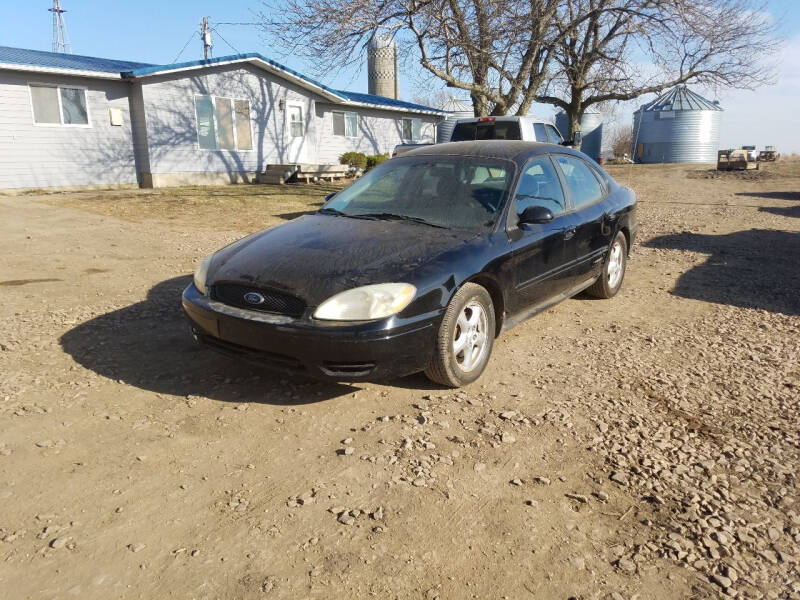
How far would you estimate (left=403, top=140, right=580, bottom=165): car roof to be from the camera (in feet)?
15.2

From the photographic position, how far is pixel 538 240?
4371mm

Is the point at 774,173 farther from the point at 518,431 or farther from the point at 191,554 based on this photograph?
the point at 191,554

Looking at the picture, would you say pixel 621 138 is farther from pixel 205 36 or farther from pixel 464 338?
pixel 464 338

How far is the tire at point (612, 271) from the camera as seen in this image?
5762 millimetres

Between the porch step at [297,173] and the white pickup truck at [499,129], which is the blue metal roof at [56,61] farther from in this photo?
the white pickup truck at [499,129]

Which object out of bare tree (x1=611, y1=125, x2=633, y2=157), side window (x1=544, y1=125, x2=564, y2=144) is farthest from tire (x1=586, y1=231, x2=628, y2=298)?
bare tree (x1=611, y1=125, x2=633, y2=157)

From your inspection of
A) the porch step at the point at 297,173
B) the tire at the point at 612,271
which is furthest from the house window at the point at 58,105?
the tire at the point at 612,271

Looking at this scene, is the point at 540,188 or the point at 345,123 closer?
the point at 540,188

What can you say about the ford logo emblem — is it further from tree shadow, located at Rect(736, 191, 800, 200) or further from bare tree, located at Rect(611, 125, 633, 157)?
bare tree, located at Rect(611, 125, 633, 157)

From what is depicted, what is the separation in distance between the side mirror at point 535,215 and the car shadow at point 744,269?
2.72 m

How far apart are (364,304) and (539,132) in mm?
9784

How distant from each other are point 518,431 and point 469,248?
1.19 metres

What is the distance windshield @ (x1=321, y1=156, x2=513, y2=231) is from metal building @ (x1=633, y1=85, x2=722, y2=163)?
38.5 metres

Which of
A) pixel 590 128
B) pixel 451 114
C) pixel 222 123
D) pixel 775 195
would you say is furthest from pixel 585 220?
pixel 590 128
